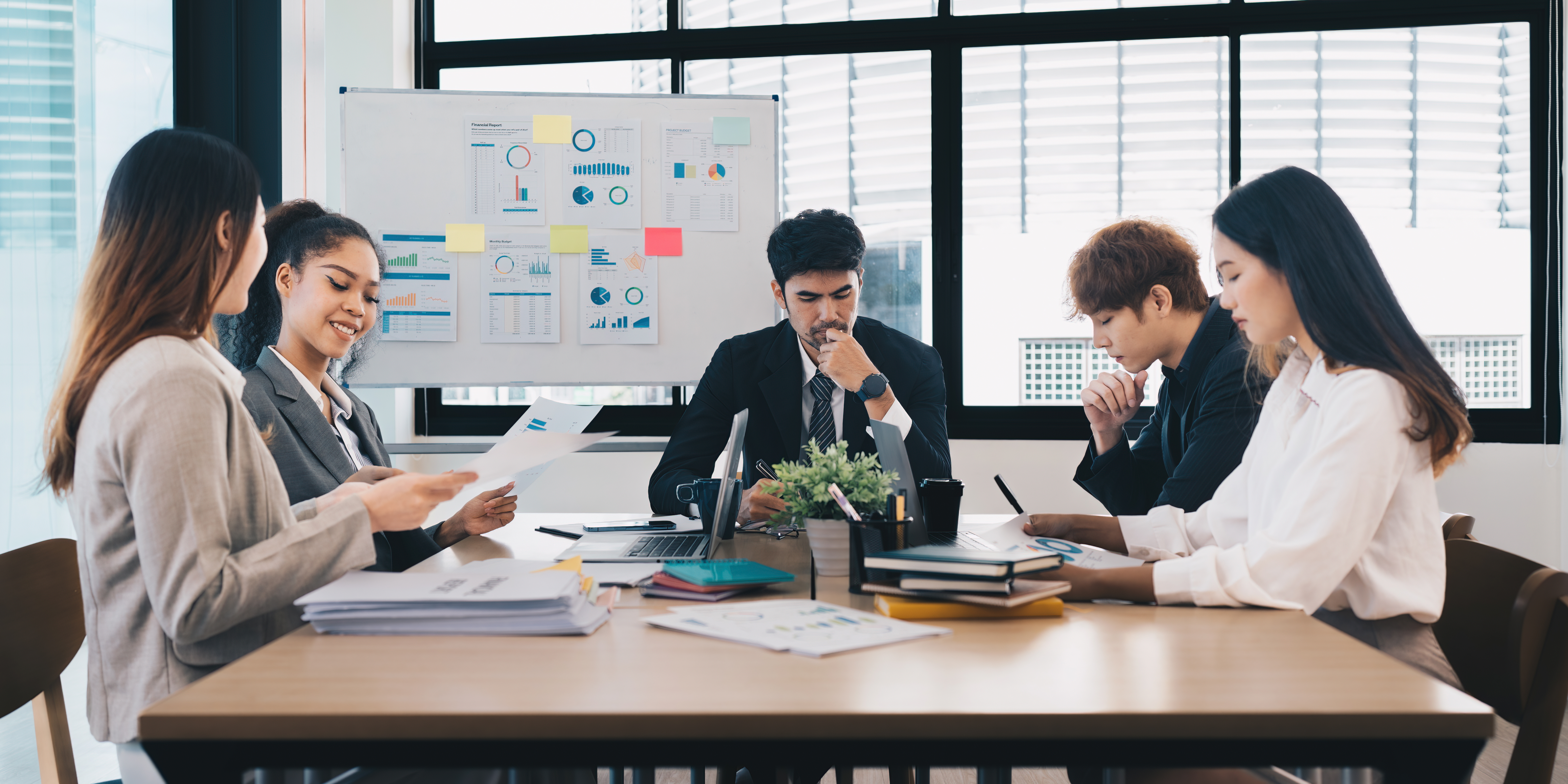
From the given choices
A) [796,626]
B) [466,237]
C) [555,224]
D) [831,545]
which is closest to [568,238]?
[555,224]

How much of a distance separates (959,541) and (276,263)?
60.4 inches

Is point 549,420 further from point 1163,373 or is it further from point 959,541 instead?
point 1163,373

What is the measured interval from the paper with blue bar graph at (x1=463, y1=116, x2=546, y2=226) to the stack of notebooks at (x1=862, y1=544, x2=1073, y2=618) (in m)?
2.43

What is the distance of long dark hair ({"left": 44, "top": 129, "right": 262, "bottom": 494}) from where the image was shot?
110cm

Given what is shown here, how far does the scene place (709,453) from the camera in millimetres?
2312

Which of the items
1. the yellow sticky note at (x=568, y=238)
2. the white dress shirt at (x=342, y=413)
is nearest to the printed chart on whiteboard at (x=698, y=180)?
the yellow sticky note at (x=568, y=238)

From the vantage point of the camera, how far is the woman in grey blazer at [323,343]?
1.70 metres

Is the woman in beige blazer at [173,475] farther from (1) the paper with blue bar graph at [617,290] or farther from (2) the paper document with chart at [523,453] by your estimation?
(1) the paper with blue bar graph at [617,290]

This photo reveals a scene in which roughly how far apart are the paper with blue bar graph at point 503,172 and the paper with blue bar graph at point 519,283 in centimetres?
8

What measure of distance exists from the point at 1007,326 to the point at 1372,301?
2337 mm

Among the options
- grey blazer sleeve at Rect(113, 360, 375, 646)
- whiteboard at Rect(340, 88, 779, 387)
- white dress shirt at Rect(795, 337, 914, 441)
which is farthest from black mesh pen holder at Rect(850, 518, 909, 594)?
whiteboard at Rect(340, 88, 779, 387)

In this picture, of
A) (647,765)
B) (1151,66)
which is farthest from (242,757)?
(1151,66)

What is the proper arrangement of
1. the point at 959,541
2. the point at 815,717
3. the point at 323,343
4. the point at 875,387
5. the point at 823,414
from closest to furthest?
the point at 815,717
the point at 959,541
the point at 323,343
the point at 875,387
the point at 823,414

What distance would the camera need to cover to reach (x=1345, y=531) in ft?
3.56
